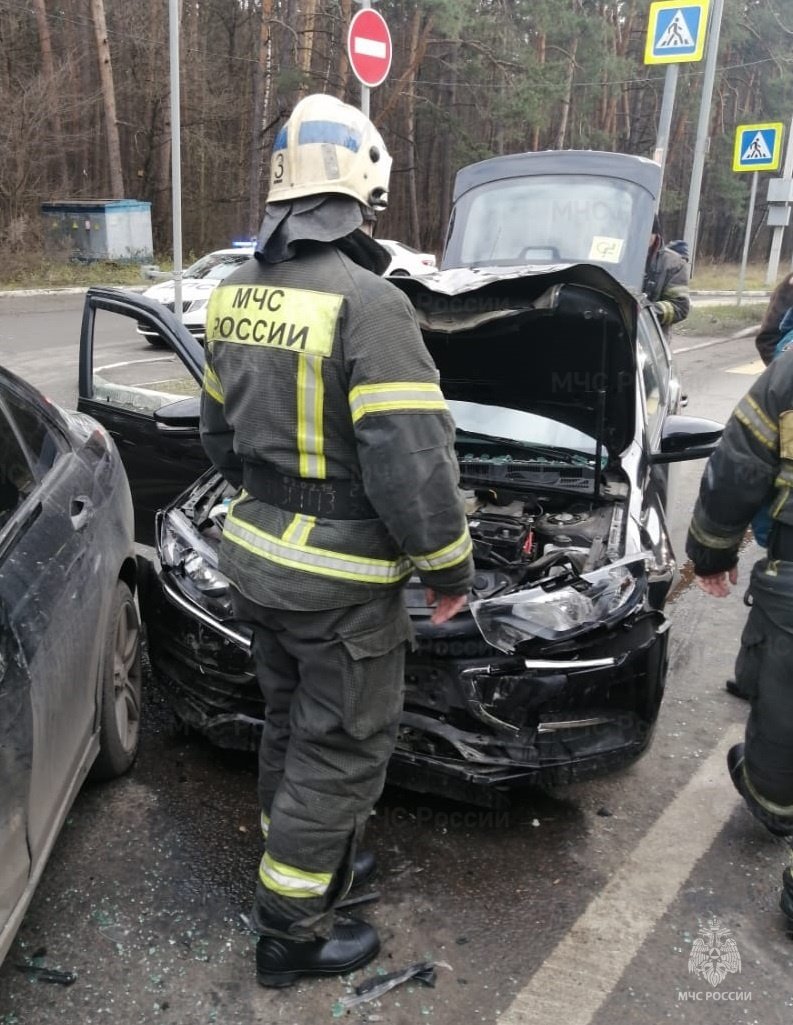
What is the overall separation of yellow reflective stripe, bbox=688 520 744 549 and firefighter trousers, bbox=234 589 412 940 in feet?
3.12

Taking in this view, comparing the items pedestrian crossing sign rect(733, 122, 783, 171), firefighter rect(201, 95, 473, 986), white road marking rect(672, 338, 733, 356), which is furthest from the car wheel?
pedestrian crossing sign rect(733, 122, 783, 171)

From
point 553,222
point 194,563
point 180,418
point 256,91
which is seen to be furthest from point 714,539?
point 256,91

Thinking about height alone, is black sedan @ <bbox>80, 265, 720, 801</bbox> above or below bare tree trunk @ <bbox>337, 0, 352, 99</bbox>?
below

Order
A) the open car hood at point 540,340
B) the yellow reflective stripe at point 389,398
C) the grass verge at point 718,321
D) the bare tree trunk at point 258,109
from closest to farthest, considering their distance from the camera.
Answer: the yellow reflective stripe at point 389,398
the open car hood at point 540,340
the grass verge at point 718,321
the bare tree trunk at point 258,109

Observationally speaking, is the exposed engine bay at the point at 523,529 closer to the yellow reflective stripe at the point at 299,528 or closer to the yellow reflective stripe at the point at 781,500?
the yellow reflective stripe at the point at 781,500

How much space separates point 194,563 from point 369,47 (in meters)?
5.55

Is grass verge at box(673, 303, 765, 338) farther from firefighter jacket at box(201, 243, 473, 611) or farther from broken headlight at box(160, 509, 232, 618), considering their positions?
firefighter jacket at box(201, 243, 473, 611)

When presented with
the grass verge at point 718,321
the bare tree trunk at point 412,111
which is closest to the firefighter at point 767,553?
the grass verge at point 718,321

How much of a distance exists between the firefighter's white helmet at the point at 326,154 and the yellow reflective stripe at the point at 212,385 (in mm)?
483

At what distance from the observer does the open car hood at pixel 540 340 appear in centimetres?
314

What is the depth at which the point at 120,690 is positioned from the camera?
3.19m

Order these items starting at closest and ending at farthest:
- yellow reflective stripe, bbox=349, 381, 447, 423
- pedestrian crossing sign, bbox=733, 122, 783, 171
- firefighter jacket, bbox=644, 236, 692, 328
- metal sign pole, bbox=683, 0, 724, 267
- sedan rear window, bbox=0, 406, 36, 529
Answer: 1. yellow reflective stripe, bbox=349, 381, 447, 423
2. sedan rear window, bbox=0, 406, 36, 529
3. firefighter jacket, bbox=644, 236, 692, 328
4. metal sign pole, bbox=683, 0, 724, 267
5. pedestrian crossing sign, bbox=733, 122, 783, 171

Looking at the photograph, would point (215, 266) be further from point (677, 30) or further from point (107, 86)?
point (107, 86)

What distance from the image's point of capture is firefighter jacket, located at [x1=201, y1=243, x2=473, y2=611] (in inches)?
81.4
